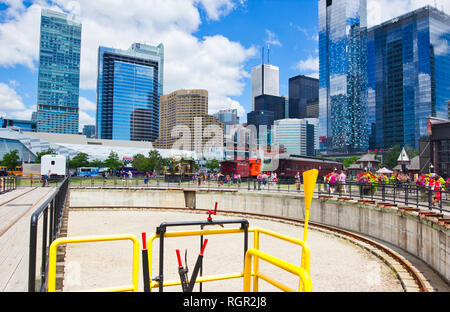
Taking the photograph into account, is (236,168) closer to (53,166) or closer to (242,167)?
(242,167)

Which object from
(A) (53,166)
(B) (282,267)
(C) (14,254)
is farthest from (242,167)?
(B) (282,267)

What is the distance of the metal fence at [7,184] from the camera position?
1189 inches

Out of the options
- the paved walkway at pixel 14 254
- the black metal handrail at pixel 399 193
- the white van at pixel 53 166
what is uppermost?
the white van at pixel 53 166

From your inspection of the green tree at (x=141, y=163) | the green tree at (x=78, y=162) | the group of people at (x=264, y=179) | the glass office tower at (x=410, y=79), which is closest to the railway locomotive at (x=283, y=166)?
the group of people at (x=264, y=179)

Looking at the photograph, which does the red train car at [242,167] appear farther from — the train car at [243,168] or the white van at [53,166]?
the white van at [53,166]

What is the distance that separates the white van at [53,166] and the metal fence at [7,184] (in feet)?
23.5

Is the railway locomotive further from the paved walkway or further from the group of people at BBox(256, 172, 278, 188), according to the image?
the paved walkway

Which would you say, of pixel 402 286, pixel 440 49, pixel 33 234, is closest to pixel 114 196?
pixel 402 286

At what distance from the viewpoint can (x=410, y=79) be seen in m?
158

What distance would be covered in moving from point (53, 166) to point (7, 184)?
11091mm

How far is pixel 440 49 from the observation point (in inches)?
6240

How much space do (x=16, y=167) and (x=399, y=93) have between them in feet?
544
